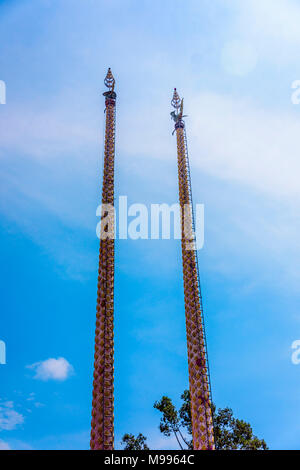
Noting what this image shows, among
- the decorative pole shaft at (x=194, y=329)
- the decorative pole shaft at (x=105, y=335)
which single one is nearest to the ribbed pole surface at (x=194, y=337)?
the decorative pole shaft at (x=194, y=329)

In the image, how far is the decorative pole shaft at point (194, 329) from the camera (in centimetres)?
1967

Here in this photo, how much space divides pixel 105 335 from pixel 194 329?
5.45 meters

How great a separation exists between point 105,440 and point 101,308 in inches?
258

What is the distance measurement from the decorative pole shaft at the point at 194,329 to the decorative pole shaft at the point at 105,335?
4775 mm

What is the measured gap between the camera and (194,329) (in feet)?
73.3

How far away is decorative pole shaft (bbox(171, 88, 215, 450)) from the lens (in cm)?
1967

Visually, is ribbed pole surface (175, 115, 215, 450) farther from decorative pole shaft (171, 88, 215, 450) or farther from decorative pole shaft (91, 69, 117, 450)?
decorative pole shaft (91, 69, 117, 450)

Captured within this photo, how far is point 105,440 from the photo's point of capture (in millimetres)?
17641

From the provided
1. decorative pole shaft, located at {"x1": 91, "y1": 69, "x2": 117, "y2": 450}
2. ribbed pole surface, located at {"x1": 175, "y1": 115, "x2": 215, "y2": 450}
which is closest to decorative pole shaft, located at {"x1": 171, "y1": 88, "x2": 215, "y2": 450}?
ribbed pole surface, located at {"x1": 175, "y1": 115, "x2": 215, "y2": 450}

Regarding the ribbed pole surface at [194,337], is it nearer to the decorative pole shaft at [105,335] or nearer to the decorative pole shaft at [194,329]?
the decorative pole shaft at [194,329]

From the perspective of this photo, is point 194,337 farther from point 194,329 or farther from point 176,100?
point 176,100

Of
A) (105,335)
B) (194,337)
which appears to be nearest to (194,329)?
(194,337)
